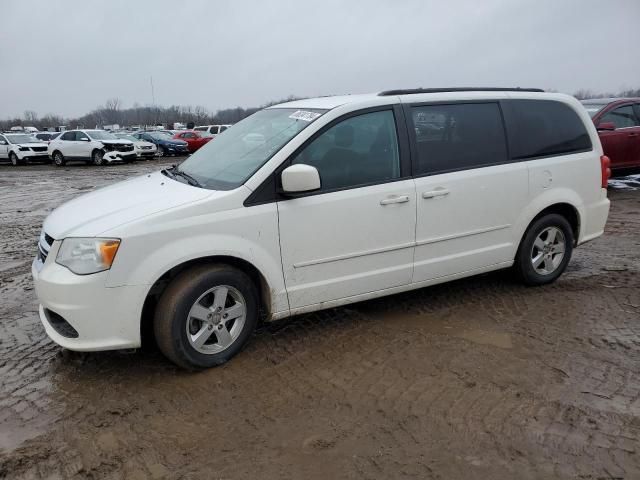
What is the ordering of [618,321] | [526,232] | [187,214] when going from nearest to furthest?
1. [187,214]
2. [618,321]
3. [526,232]

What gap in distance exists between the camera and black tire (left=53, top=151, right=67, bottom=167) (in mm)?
23219

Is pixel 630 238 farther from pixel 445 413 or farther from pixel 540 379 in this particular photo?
pixel 445 413

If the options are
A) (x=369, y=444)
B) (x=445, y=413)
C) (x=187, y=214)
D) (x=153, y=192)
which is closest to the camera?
(x=369, y=444)

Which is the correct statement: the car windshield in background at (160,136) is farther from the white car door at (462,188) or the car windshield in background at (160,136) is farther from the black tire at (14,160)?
the white car door at (462,188)

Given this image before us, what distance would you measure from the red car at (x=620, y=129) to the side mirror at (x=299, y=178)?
854 centimetres

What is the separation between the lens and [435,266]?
4.30 meters

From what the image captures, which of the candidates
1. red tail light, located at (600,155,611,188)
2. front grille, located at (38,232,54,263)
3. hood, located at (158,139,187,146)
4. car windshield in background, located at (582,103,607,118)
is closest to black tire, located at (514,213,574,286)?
→ red tail light, located at (600,155,611,188)

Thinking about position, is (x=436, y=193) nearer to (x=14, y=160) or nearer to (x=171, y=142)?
(x=171, y=142)

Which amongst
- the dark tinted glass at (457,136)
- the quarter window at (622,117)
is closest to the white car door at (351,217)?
the dark tinted glass at (457,136)

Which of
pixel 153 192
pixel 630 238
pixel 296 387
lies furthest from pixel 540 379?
pixel 630 238

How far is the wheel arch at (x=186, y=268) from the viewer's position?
135 inches

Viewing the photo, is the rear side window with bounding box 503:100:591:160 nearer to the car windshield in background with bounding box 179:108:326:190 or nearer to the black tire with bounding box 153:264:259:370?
the car windshield in background with bounding box 179:108:326:190

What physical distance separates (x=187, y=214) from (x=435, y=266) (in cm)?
207

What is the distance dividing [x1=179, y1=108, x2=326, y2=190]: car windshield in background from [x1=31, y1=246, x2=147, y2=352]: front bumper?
38.4 inches
